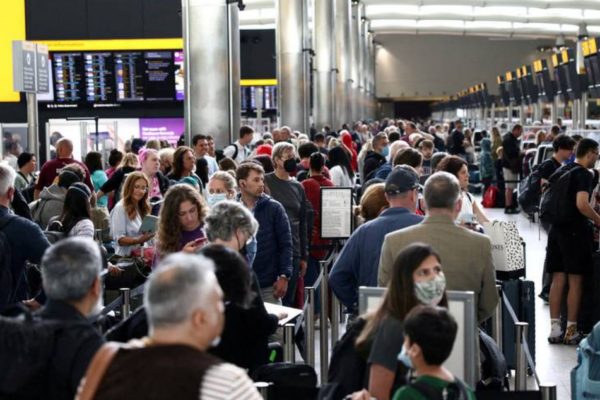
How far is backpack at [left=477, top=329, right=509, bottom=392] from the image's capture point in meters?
5.56

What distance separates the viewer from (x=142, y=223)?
884cm

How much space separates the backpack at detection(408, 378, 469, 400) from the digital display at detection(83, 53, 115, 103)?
780 inches

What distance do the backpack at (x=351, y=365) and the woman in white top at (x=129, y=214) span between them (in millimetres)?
4410

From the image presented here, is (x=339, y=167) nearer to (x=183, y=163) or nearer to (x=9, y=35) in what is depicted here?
(x=183, y=163)

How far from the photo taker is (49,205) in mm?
9656

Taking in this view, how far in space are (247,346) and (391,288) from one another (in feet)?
2.96

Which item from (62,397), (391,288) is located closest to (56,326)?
(62,397)

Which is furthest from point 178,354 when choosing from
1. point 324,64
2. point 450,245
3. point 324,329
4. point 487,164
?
→ point 324,64

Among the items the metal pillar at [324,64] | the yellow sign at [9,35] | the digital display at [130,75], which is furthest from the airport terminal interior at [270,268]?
the metal pillar at [324,64]

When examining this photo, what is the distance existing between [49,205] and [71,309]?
591 cm

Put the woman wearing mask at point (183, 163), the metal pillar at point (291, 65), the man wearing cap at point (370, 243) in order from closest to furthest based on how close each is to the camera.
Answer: the man wearing cap at point (370, 243), the woman wearing mask at point (183, 163), the metal pillar at point (291, 65)

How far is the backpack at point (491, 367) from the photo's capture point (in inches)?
219

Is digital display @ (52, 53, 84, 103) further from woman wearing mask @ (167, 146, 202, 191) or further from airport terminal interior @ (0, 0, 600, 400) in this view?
woman wearing mask @ (167, 146, 202, 191)

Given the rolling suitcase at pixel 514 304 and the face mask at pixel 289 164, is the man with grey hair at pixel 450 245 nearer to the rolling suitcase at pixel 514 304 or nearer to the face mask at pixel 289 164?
the rolling suitcase at pixel 514 304
